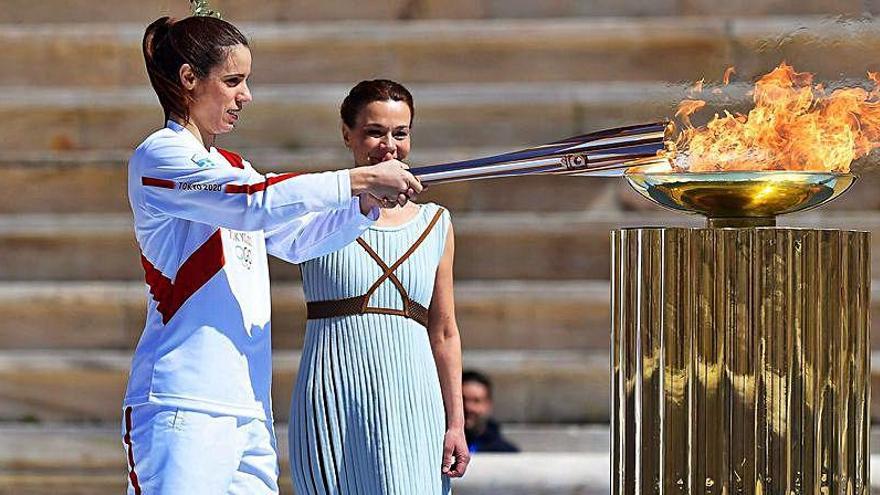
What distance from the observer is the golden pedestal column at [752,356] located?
9.41 ft

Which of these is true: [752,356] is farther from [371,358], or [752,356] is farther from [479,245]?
[479,245]

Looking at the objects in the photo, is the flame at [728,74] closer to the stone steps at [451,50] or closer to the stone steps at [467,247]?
the stone steps at [451,50]

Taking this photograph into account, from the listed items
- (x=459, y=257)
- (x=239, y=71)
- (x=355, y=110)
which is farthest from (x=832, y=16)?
(x=239, y=71)

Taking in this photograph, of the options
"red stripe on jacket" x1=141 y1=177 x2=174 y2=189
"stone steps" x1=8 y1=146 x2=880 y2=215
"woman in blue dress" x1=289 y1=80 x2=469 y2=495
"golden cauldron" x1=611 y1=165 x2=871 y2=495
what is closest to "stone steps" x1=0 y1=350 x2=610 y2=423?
"stone steps" x1=8 y1=146 x2=880 y2=215

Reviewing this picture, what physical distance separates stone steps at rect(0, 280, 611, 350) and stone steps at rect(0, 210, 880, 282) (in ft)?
0.19

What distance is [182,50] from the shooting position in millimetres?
3281

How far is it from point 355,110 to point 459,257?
7.38 ft

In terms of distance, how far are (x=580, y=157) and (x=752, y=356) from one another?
0.50 metres

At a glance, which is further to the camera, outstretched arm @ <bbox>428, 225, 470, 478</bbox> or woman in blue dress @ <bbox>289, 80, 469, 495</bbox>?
outstretched arm @ <bbox>428, 225, 470, 478</bbox>

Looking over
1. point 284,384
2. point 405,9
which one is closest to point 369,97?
point 284,384

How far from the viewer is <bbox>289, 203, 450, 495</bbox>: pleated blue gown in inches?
150

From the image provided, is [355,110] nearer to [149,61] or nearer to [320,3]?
[149,61]

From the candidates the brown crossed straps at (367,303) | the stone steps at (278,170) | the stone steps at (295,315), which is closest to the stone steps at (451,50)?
the stone steps at (278,170)

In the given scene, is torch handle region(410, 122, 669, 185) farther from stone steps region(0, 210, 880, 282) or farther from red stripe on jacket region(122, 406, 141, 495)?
stone steps region(0, 210, 880, 282)
